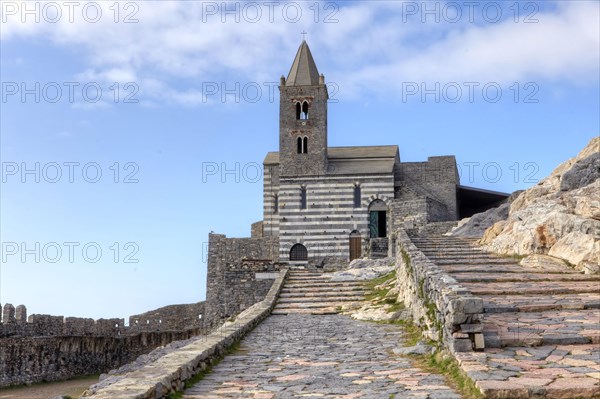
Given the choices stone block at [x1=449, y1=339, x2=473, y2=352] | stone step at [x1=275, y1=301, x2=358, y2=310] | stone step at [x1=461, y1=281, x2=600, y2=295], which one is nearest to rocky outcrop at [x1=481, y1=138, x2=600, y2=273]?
stone step at [x1=461, y1=281, x2=600, y2=295]

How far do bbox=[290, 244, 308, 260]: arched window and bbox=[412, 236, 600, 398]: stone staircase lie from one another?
74.1 feet

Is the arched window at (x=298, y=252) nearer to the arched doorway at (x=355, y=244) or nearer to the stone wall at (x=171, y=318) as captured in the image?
the arched doorway at (x=355, y=244)

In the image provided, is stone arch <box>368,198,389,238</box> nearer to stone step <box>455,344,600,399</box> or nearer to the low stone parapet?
the low stone parapet

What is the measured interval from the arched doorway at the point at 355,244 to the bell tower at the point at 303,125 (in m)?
4.08

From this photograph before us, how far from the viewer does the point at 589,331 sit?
8164mm

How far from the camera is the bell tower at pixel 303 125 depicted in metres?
38.8

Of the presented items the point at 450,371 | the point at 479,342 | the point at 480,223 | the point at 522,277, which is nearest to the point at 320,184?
the point at 480,223

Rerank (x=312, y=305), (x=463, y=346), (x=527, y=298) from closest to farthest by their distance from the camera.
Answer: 1. (x=463, y=346)
2. (x=527, y=298)
3. (x=312, y=305)

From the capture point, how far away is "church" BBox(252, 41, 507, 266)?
123 feet

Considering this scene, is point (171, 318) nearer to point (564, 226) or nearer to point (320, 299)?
point (320, 299)

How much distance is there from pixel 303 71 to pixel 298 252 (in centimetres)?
1125

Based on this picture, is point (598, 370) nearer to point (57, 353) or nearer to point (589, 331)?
point (589, 331)

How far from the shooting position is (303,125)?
129 ft

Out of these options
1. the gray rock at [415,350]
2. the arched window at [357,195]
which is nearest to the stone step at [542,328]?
the gray rock at [415,350]
